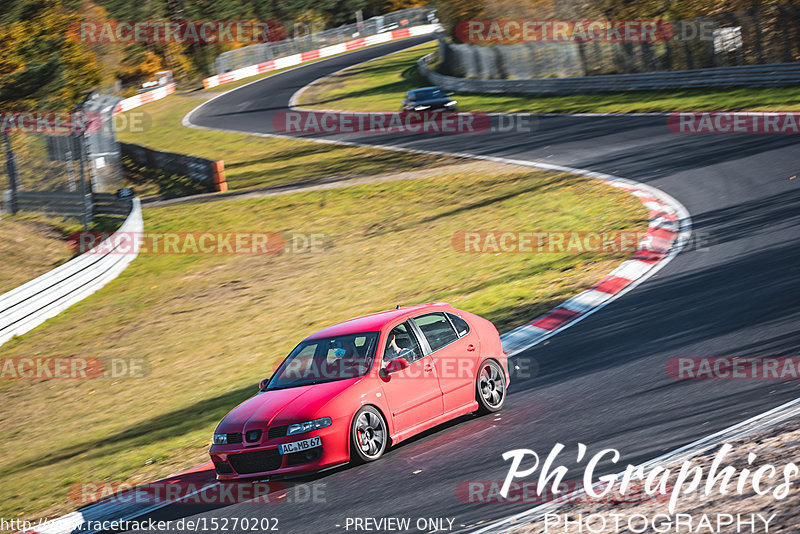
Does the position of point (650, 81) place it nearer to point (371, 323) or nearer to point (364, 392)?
point (371, 323)

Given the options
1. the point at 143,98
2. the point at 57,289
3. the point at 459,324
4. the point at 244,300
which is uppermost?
the point at 143,98

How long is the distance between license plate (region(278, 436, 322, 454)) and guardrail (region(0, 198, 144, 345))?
1090 centimetres

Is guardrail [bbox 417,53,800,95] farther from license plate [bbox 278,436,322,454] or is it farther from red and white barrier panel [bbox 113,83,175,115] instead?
red and white barrier panel [bbox 113,83,175,115]

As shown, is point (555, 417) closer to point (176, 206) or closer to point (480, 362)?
point (480, 362)

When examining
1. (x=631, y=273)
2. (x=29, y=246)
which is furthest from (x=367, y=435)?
(x=29, y=246)

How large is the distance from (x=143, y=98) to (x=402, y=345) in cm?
6195

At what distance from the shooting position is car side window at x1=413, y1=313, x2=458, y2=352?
393 inches

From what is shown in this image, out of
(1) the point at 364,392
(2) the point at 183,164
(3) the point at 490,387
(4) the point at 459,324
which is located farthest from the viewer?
(2) the point at 183,164

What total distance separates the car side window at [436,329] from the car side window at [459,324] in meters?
0.07

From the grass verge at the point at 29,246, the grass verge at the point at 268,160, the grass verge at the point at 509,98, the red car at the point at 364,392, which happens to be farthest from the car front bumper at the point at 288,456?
the grass verge at the point at 268,160

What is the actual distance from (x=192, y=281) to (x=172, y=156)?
1504cm

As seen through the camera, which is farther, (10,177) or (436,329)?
(10,177)

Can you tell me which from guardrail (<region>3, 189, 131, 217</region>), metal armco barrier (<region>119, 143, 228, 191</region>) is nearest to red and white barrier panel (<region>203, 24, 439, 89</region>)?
metal armco barrier (<region>119, 143, 228, 191</region>)

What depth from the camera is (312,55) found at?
7806 cm
